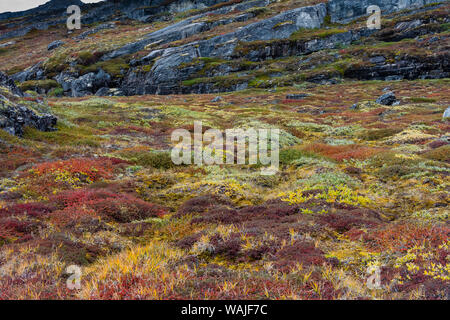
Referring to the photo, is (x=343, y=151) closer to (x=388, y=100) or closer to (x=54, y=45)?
(x=388, y=100)

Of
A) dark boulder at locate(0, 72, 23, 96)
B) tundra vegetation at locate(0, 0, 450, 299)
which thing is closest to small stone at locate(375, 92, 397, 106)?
tundra vegetation at locate(0, 0, 450, 299)

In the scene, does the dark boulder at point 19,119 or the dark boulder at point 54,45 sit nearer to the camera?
the dark boulder at point 19,119

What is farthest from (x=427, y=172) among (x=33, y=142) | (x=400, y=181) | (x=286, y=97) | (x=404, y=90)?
(x=404, y=90)

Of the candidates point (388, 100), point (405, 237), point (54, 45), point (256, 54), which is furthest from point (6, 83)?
point (54, 45)

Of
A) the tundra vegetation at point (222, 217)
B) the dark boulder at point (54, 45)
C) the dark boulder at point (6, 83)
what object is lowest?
the tundra vegetation at point (222, 217)

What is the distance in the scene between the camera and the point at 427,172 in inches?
487

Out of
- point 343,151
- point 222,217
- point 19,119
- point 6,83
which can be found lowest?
point 222,217

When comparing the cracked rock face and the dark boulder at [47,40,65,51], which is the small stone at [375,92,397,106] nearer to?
the cracked rock face

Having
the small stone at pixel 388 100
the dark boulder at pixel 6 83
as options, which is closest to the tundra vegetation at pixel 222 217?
the dark boulder at pixel 6 83

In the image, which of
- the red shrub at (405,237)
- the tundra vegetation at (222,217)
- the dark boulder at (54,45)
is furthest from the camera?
the dark boulder at (54,45)

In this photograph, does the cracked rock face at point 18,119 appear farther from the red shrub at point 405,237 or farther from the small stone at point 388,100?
the small stone at point 388,100
